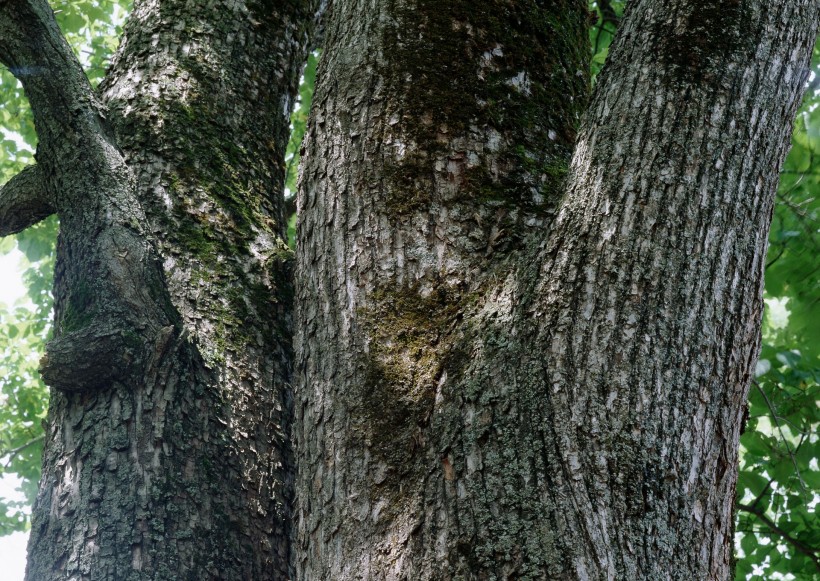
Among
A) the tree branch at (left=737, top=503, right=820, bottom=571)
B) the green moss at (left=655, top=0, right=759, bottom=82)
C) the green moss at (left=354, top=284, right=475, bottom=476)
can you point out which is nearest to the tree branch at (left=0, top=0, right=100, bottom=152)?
the green moss at (left=354, top=284, right=475, bottom=476)

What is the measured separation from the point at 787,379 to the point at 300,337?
9.76 ft

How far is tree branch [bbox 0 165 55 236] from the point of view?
2414 mm

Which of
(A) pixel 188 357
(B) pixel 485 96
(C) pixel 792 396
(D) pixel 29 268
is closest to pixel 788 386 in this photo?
(C) pixel 792 396

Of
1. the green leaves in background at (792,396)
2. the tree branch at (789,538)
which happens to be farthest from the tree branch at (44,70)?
the tree branch at (789,538)

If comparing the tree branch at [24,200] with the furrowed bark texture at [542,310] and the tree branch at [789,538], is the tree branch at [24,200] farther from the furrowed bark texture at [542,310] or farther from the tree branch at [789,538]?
the tree branch at [789,538]

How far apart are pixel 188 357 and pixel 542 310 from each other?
3.58 feet

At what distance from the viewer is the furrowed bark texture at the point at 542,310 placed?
122cm

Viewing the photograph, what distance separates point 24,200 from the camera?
8.00ft

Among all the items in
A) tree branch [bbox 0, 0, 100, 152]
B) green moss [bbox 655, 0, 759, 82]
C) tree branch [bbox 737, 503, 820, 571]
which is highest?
tree branch [bbox 0, 0, 100, 152]

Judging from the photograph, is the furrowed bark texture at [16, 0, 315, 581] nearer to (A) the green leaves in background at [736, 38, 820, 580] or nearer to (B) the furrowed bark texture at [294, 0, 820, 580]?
(B) the furrowed bark texture at [294, 0, 820, 580]

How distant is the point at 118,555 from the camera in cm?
176

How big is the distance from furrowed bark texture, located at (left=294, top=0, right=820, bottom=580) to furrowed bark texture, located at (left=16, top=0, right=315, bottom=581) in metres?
0.41

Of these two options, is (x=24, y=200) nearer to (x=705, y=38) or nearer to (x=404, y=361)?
(x=404, y=361)

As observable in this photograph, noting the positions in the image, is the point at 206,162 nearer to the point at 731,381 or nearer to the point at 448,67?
the point at 448,67
